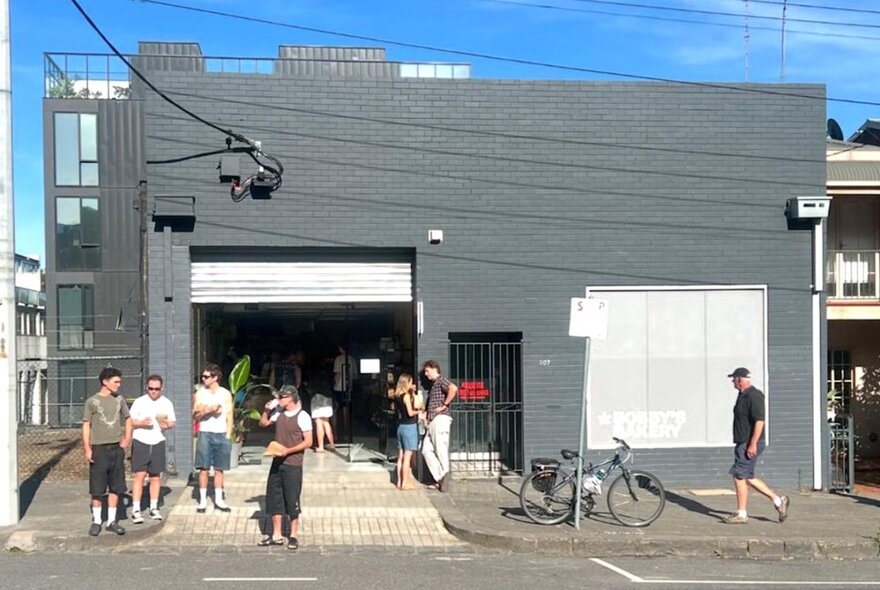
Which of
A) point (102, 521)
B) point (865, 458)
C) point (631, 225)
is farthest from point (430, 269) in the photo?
point (865, 458)

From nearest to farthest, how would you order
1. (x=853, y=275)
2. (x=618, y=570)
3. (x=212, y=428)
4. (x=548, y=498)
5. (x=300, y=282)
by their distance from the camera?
(x=618, y=570) < (x=548, y=498) < (x=212, y=428) < (x=300, y=282) < (x=853, y=275)

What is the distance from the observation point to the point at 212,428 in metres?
10.5

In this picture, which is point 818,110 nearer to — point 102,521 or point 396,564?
point 396,564

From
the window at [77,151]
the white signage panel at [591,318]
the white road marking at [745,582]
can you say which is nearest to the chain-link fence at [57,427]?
the white signage panel at [591,318]

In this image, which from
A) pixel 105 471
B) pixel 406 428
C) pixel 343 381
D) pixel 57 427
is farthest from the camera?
pixel 57 427

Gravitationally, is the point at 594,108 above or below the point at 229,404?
above

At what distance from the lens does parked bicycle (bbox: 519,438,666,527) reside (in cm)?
1041

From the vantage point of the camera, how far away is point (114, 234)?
3022 cm

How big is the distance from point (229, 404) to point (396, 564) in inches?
120

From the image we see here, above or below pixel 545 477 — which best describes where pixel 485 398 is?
above

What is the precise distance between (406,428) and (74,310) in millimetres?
21150

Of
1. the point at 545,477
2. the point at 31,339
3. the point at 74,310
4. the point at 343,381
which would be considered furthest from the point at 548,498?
the point at 31,339

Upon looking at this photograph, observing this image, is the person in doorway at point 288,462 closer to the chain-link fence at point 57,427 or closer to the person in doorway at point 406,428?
the person in doorway at point 406,428

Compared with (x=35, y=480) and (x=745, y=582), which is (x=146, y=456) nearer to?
(x=35, y=480)
